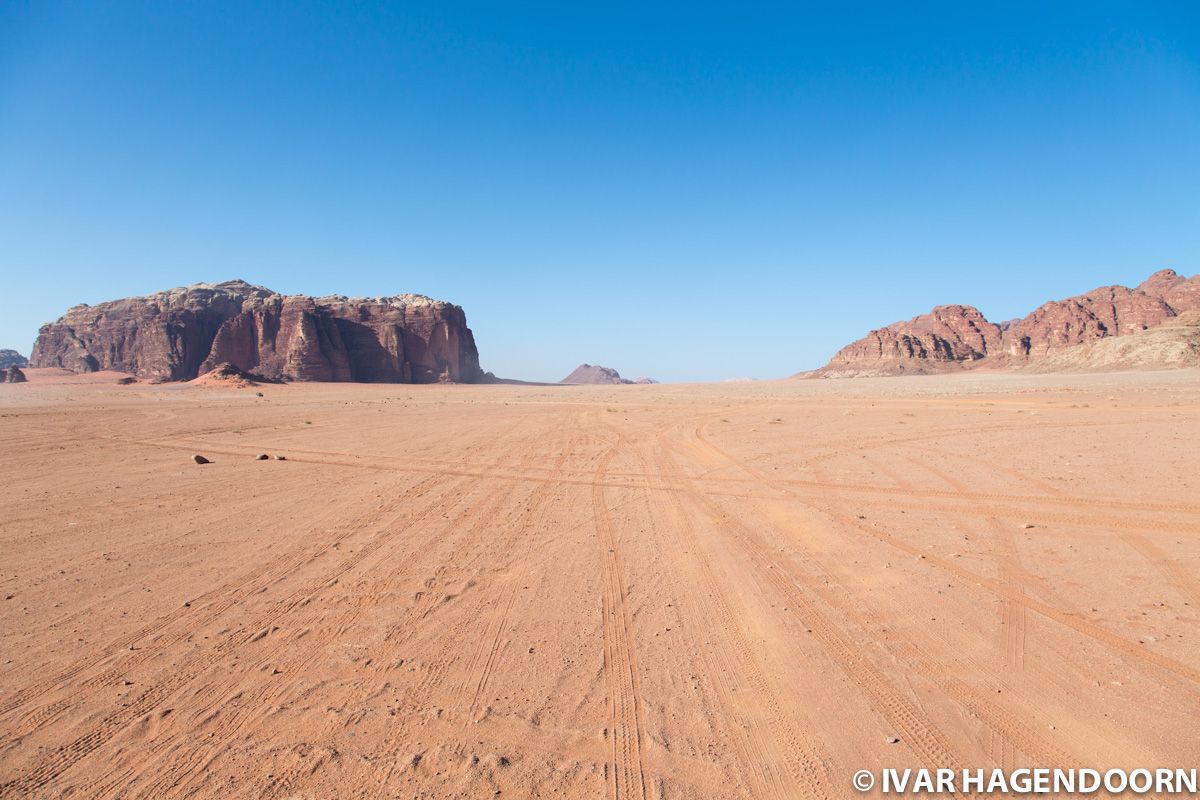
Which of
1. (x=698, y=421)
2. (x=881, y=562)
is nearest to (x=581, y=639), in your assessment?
(x=881, y=562)

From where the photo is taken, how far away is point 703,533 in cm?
681

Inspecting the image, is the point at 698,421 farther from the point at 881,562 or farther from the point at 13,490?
the point at 13,490

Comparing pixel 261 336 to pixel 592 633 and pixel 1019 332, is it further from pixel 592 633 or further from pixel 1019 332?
pixel 1019 332

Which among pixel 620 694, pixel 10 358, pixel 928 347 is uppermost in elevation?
pixel 928 347

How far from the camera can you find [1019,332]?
136 m

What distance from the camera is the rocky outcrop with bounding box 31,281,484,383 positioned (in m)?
80.9

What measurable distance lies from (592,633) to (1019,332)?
6787 inches

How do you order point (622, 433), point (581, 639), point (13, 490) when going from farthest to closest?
point (622, 433)
point (13, 490)
point (581, 639)

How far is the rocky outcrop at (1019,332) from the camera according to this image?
115875 millimetres

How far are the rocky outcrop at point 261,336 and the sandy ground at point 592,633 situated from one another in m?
81.6

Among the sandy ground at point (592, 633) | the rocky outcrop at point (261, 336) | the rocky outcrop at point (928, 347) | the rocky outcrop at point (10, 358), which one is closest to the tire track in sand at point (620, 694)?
the sandy ground at point (592, 633)

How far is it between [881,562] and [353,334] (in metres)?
94.7

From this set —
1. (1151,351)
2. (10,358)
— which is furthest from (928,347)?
(10,358)

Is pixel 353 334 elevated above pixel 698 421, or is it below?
above
